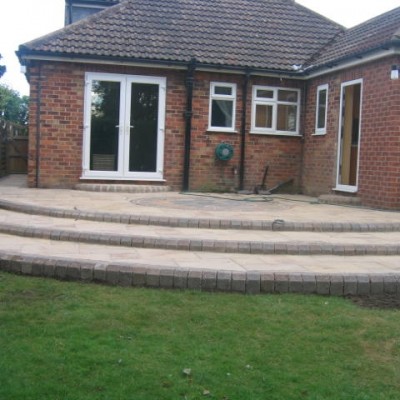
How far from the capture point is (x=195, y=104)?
1434cm

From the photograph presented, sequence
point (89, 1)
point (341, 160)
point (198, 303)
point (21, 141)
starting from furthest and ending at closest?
point (21, 141) → point (89, 1) → point (341, 160) → point (198, 303)

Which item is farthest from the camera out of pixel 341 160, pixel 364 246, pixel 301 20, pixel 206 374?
pixel 301 20

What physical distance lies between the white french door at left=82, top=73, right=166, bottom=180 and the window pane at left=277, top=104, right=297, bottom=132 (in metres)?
3.09

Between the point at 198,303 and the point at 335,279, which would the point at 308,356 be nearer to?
the point at 198,303

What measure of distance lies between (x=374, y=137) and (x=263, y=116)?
12.1 feet

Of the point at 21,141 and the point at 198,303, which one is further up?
the point at 21,141

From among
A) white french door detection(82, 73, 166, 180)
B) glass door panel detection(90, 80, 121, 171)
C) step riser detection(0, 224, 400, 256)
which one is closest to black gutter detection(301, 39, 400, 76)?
white french door detection(82, 73, 166, 180)

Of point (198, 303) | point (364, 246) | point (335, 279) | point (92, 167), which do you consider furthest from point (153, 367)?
point (92, 167)

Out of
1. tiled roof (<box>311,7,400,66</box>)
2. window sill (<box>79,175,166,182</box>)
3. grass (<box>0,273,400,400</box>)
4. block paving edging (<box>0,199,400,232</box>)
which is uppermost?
tiled roof (<box>311,7,400,66</box>)

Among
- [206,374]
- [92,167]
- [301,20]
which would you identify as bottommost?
[206,374]

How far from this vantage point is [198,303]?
5.10 metres

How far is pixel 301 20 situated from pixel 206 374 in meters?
14.9

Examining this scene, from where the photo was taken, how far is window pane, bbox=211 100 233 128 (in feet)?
47.9

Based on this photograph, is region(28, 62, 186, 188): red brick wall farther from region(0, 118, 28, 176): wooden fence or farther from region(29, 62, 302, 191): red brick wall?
region(0, 118, 28, 176): wooden fence
